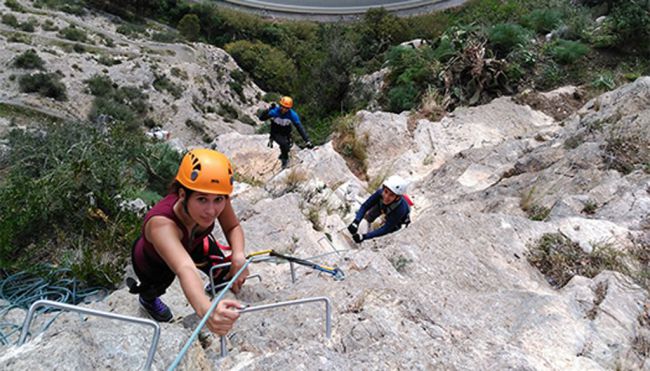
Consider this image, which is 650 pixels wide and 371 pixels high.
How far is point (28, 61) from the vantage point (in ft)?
106

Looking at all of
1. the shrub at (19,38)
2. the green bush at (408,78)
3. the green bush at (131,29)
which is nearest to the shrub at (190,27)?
the green bush at (131,29)

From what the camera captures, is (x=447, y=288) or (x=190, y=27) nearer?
(x=447, y=288)

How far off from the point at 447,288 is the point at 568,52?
11032mm

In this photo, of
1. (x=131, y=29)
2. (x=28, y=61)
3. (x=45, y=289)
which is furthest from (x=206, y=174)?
(x=131, y=29)

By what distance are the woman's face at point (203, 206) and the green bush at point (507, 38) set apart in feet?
39.7

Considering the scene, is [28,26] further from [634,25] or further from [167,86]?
[634,25]

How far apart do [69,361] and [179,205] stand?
0.97 m

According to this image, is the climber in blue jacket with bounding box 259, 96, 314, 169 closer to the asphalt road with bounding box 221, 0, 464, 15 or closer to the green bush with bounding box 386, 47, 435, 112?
the green bush with bounding box 386, 47, 435, 112

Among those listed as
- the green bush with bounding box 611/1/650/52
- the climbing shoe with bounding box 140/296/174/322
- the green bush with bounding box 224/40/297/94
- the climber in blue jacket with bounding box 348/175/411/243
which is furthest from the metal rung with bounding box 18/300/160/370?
the green bush with bounding box 224/40/297/94

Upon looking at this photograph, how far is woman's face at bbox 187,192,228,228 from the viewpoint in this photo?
2588 millimetres

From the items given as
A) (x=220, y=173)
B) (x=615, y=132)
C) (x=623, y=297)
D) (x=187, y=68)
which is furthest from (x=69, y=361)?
(x=187, y=68)

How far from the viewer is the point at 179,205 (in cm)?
264

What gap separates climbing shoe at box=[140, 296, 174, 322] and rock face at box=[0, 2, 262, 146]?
29.6m

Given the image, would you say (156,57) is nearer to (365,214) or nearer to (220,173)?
(365,214)
